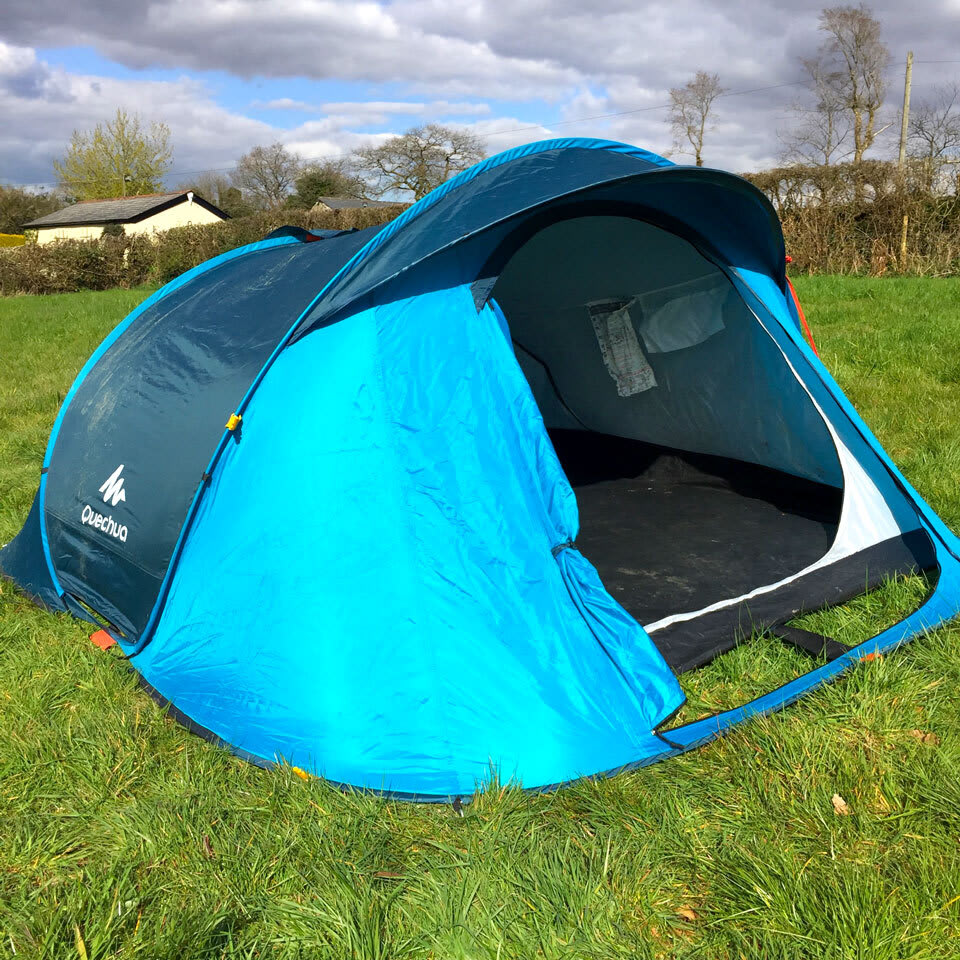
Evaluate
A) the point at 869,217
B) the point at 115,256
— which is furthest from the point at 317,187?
the point at 869,217

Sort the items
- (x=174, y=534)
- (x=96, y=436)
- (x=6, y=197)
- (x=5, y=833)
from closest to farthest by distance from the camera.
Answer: (x=5, y=833) → (x=174, y=534) → (x=96, y=436) → (x=6, y=197)

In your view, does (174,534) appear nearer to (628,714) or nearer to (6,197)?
(628,714)

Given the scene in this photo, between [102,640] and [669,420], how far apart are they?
3186mm

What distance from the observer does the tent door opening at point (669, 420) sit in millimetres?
3676

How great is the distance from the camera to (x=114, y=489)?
3.15 metres

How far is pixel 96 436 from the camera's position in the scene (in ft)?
11.1

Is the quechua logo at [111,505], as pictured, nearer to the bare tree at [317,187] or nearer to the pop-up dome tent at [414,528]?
the pop-up dome tent at [414,528]

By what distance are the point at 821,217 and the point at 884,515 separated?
29.8 ft

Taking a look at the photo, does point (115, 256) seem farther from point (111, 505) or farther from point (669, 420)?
point (111, 505)

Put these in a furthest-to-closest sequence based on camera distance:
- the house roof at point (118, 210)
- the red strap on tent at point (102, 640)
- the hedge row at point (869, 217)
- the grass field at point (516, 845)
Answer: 1. the house roof at point (118, 210)
2. the hedge row at point (869, 217)
3. the red strap on tent at point (102, 640)
4. the grass field at point (516, 845)

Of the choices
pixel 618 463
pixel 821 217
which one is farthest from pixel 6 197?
pixel 618 463

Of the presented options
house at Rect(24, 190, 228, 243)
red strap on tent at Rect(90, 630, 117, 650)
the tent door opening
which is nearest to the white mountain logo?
red strap on tent at Rect(90, 630, 117, 650)

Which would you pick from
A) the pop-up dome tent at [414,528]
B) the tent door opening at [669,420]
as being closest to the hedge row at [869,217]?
the tent door opening at [669,420]

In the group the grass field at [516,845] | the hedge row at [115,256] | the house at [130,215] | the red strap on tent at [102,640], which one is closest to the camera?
the grass field at [516,845]
